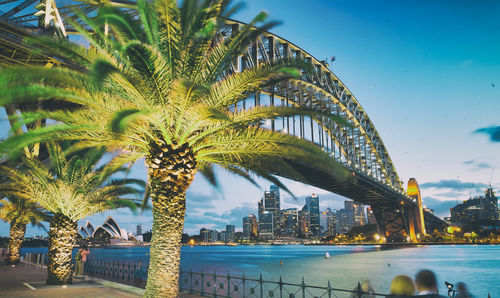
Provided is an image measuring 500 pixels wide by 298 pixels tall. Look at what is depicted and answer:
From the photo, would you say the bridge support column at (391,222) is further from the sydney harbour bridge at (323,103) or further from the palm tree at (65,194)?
the palm tree at (65,194)

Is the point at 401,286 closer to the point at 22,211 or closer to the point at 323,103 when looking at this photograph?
the point at 22,211

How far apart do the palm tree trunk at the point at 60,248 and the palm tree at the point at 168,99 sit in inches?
275

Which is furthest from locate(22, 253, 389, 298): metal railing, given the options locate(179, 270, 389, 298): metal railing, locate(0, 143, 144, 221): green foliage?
locate(0, 143, 144, 221): green foliage

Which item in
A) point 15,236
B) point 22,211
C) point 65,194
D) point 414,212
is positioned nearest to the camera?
point 65,194

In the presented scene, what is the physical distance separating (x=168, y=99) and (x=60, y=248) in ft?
31.6

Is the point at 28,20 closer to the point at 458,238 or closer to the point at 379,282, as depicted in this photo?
the point at 379,282

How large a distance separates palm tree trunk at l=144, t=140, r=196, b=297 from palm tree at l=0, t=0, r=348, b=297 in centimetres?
2

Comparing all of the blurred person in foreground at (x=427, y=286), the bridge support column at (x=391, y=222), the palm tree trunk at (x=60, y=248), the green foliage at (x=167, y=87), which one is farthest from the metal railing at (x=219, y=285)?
the bridge support column at (x=391, y=222)

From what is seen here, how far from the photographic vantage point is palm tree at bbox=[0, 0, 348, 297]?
6.92 m

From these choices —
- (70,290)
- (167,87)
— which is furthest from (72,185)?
(167,87)

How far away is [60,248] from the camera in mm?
13898

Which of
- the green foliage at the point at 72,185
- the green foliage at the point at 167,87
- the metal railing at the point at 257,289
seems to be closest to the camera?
the green foliage at the point at 167,87

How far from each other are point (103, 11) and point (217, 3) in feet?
8.09

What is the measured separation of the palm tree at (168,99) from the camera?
22.7ft
